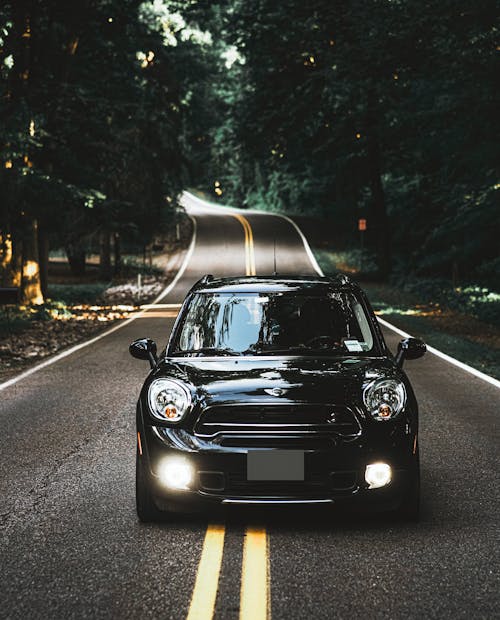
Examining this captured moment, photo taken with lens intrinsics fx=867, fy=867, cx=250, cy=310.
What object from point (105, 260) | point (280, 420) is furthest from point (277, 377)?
point (105, 260)

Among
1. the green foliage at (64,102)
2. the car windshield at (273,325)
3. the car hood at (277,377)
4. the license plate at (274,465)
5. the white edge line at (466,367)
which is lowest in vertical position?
the white edge line at (466,367)

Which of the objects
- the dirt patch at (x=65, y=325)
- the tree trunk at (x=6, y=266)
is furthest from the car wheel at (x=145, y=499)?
the tree trunk at (x=6, y=266)

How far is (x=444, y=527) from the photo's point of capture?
5.50 meters

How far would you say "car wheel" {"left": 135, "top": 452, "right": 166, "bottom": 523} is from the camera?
5484 millimetres

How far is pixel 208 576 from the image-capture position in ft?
15.2

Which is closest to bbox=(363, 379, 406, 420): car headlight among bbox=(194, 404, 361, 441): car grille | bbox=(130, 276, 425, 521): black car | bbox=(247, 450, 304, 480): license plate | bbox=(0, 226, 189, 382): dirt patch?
bbox=(130, 276, 425, 521): black car

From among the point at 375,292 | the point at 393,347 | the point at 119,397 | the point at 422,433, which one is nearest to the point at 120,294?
the point at 375,292

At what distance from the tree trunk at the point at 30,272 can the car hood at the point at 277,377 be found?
70.3 feet

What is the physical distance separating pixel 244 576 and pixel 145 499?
112cm

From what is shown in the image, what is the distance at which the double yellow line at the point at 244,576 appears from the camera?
417cm

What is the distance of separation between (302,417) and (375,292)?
29626 millimetres

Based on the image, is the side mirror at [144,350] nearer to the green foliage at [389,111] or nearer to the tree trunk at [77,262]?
the green foliage at [389,111]

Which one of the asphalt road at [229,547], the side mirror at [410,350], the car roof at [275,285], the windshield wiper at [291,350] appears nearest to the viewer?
the asphalt road at [229,547]

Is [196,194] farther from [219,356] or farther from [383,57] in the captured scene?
[219,356]
